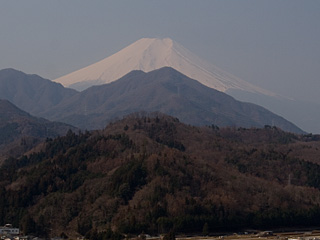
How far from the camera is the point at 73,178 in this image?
7912 cm

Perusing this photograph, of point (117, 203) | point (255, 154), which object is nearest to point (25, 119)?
point (255, 154)

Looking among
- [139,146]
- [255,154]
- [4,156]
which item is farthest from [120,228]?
[4,156]

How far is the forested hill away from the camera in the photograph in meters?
63.5

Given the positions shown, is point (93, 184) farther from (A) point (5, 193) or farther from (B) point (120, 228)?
(B) point (120, 228)

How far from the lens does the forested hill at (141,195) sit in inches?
2501

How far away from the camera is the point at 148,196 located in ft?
222

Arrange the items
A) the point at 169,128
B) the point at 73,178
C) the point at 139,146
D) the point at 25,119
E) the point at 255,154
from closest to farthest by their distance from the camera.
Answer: the point at 73,178
the point at 139,146
the point at 255,154
the point at 169,128
the point at 25,119

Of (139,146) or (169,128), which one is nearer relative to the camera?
(139,146)

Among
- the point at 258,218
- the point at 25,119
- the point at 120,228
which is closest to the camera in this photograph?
the point at 120,228

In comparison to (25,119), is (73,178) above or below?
below

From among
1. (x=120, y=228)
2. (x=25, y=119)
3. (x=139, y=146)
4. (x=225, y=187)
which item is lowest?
(x=120, y=228)

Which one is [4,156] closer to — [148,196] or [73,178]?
[73,178]

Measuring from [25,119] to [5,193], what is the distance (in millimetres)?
116893

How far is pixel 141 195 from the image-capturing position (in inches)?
2694
